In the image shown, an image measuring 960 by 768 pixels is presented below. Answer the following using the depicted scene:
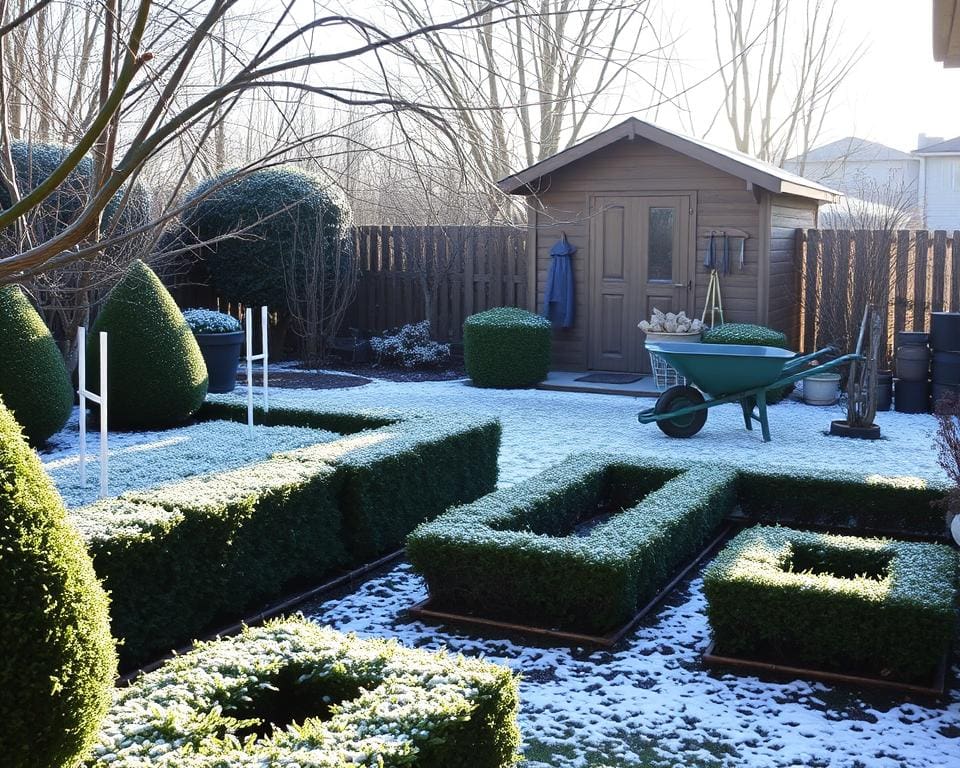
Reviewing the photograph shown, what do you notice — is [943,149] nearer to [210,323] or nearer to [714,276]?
[714,276]

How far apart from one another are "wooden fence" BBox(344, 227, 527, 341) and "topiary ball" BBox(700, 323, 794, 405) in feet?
12.4

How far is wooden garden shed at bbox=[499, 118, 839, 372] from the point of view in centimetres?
1234

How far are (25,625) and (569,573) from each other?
2981 mm

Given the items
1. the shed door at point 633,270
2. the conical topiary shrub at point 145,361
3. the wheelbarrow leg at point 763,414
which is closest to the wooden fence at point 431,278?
the shed door at point 633,270

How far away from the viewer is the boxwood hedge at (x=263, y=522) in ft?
14.6

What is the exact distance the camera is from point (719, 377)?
915 cm

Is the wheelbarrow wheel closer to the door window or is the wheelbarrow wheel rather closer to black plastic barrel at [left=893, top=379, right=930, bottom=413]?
black plastic barrel at [left=893, top=379, right=930, bottom=413]

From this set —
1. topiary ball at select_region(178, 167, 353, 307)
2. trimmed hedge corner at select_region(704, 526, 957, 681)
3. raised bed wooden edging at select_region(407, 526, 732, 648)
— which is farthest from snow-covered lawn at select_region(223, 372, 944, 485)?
topiary ball at select_region(178, 167, 353, 307)

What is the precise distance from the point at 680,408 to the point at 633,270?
3919 millimetres

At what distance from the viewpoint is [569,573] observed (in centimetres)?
486

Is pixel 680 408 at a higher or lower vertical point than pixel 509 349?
lower

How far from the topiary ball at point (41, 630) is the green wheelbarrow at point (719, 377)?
7.16m

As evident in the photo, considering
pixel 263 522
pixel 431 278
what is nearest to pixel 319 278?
pixel 431 278

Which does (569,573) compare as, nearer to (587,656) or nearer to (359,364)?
(587,656)
